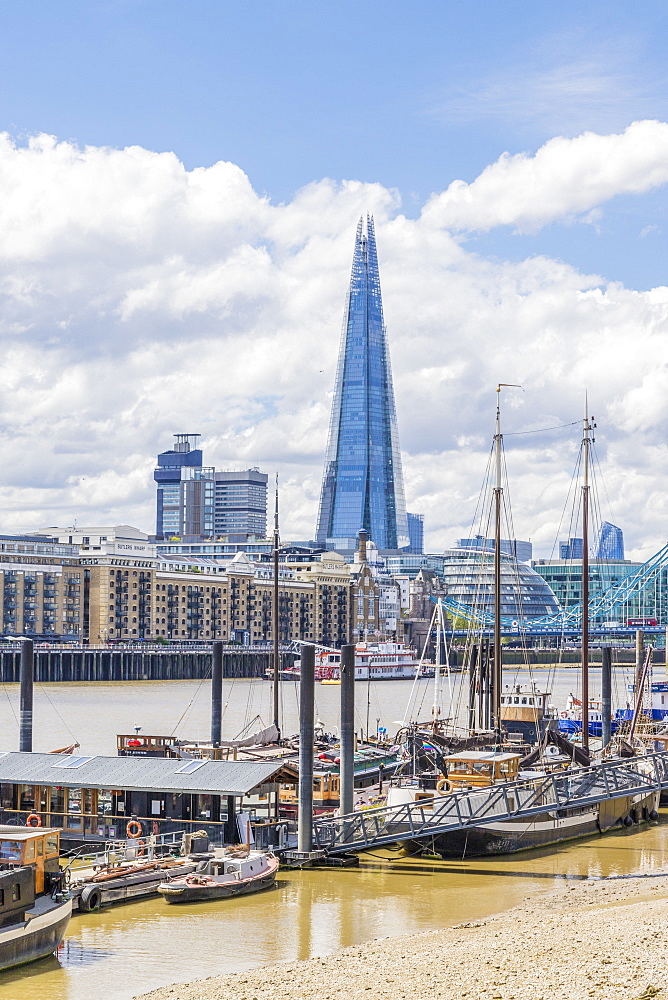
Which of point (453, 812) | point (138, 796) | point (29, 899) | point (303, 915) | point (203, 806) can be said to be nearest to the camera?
point (29, 899)

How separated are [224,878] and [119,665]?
141 metres

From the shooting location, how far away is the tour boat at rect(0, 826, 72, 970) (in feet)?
92.3

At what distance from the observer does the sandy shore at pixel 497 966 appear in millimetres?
22969

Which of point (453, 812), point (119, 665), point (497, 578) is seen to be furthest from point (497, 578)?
point (119, 665)

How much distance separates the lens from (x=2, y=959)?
27.5m

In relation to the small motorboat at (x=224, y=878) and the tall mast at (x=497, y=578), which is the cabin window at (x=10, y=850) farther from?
the tall mast at (x=497, y=578)

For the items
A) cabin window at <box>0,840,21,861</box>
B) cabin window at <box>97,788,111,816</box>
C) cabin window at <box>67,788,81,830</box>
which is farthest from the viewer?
cabin window at <box>97,788,111,816</box>

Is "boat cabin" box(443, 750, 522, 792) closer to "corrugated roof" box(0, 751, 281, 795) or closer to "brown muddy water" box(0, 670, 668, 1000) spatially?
"brown muddy water" box(0, 670, 668, 1000)

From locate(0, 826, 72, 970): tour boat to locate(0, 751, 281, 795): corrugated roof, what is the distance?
7543 mm

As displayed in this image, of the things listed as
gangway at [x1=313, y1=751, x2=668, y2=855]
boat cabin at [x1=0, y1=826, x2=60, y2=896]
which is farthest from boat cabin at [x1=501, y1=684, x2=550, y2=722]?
boat cabin at [x1=0, y1=826, x2=60, y2=896]

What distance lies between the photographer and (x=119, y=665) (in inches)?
6855

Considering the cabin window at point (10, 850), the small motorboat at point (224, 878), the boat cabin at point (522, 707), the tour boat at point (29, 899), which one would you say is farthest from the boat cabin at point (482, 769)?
the boat cabin at point (522, 707)

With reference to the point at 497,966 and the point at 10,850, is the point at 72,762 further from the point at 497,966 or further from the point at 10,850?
the point at 497,966

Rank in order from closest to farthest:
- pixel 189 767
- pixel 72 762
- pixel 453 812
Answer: pixel 453 812 < pixel 189 767 < pixel 72 762
